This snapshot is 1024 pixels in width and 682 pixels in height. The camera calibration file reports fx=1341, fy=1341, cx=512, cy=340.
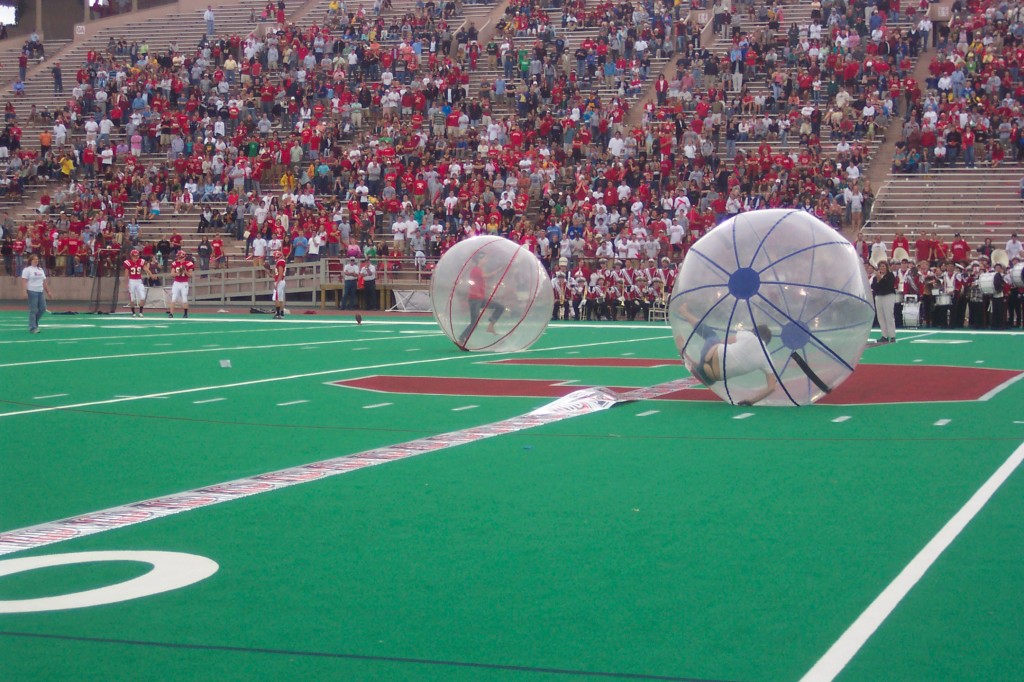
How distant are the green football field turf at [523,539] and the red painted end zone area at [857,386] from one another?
53 cm

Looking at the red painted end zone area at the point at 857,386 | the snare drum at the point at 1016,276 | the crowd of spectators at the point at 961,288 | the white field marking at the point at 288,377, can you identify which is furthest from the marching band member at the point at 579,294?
the red painted end zone area at the point at 857,386

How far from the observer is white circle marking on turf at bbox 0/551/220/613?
18.5ft

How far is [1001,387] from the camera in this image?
1472cm

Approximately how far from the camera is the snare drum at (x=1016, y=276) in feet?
90.8

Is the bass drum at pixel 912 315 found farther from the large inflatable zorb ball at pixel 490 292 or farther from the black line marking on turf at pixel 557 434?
the black line marking on turf at pixel 557 434

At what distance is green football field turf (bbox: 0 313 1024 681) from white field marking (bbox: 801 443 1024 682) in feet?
0.18

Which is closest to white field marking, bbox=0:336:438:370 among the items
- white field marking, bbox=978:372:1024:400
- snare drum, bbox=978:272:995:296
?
white field marking, bbox=978:372:1024:400

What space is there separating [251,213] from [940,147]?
63.3 ft

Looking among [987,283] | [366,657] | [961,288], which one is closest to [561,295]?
[961,288]

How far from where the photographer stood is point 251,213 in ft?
129

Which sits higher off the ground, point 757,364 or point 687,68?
point 687,68

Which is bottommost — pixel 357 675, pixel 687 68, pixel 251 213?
pixel 357 675

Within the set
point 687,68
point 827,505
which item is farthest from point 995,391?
point 687,68

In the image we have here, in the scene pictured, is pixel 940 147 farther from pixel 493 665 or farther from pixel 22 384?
pixel 493 665
